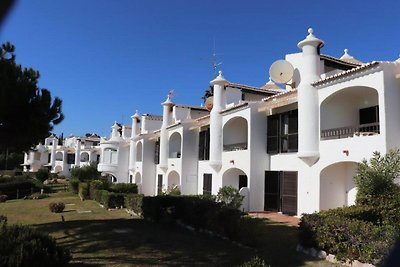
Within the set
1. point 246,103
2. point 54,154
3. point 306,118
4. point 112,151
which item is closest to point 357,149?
point 306,118

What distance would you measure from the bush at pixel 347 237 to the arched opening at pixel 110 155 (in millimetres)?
42523

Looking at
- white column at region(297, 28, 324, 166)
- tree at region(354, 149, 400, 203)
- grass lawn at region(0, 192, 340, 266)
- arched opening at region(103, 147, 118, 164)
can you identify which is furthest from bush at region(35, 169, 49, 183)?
tree at region(354, 149, 400, 203)

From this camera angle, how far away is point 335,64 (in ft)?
73.9

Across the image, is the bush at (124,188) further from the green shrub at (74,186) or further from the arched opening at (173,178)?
the green shrub at (74,186)

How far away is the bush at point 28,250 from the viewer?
9.10m

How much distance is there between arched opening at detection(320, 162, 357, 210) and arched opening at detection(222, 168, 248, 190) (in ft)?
29.1

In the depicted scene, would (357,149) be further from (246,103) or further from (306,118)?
(246,103)

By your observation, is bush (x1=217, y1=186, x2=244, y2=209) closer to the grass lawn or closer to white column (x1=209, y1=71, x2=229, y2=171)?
the grass lawn

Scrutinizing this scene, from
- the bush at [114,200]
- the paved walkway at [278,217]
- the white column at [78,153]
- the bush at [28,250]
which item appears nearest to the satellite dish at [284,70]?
the paved walkway at [278,217]

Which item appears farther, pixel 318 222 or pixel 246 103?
pixel 246 103

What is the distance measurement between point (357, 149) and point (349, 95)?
3982 millimetres

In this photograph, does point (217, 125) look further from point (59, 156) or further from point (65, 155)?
point (59, 156)

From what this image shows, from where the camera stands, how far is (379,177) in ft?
48.2

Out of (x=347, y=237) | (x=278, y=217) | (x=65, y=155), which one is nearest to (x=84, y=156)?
(x=65, y=155)
